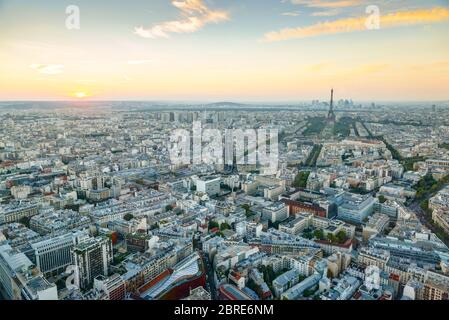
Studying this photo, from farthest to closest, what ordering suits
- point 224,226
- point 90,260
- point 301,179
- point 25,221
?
point 301,179, point 25,221, point 224,226, point 90,260

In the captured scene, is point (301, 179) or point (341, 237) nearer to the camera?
point (341, 237)

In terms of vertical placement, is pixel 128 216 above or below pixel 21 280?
below

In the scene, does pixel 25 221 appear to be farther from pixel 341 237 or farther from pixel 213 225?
pixel 341 237

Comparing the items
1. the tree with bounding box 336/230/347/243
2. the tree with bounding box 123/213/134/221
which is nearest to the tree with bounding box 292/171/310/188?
the tree with bounding box 336/230/347/243

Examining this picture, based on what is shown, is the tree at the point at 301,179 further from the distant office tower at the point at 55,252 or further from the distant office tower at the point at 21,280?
the distant office tower at the point at 21,280

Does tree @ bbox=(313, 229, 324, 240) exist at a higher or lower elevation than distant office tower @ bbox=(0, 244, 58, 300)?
lower

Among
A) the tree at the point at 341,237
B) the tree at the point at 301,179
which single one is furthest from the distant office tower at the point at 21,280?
the tree at the point at 301,179

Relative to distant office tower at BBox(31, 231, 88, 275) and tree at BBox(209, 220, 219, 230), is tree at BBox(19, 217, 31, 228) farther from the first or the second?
tree at BBox(209, 220, 219, 230)

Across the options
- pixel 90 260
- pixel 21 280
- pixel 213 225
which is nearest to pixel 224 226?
pixel 213 225

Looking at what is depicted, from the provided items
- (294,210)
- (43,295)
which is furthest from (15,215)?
(294,210)
